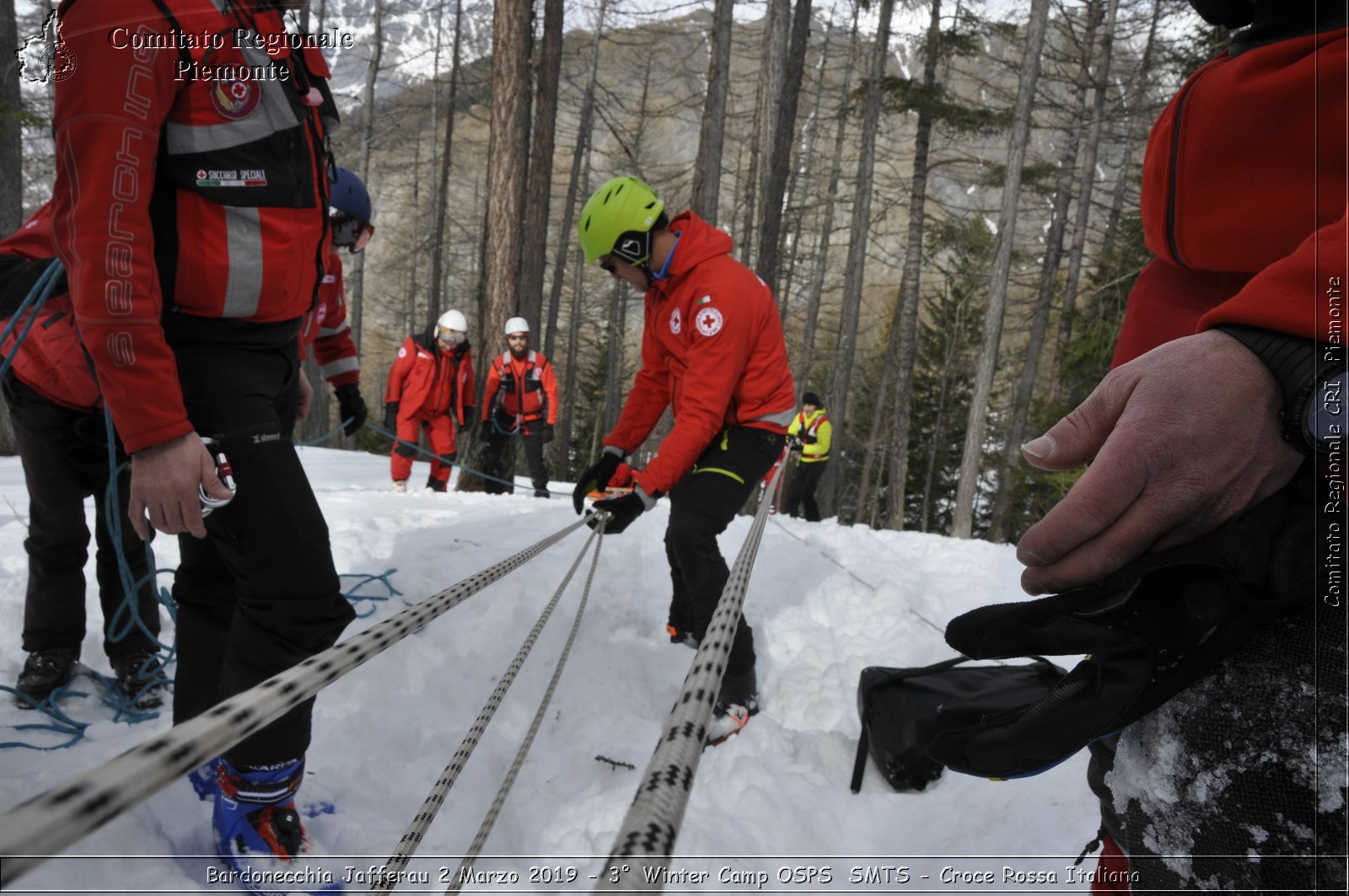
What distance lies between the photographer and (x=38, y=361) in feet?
8.20

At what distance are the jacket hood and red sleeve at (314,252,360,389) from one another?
1425 mm

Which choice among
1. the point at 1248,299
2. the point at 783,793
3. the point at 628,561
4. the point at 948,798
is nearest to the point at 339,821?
the point at 783,793

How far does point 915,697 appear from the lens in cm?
242

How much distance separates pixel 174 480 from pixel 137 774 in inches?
46.9

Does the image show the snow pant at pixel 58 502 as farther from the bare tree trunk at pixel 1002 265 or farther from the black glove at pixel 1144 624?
the bare tree trunk at pixel 1002 265

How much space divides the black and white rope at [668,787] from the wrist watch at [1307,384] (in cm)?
68

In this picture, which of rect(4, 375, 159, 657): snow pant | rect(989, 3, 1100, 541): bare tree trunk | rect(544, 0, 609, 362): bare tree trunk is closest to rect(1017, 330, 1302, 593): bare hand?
rect(4, 375, 159, 657): snow pant

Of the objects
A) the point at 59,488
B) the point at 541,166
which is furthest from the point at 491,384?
the point at 59,488

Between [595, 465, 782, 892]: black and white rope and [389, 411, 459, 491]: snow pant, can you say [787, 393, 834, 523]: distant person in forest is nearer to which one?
[389, 411, 459, 491]: snow pant

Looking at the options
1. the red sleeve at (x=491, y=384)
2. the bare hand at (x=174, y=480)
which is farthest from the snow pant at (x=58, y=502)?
Answer: the red sleeve at (x=491, y=384)

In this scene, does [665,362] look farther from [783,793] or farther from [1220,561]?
[1220,561]

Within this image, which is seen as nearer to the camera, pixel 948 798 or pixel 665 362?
pixel 948 798

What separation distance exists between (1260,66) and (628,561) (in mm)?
4664

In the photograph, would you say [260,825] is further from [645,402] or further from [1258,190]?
[645,402]
